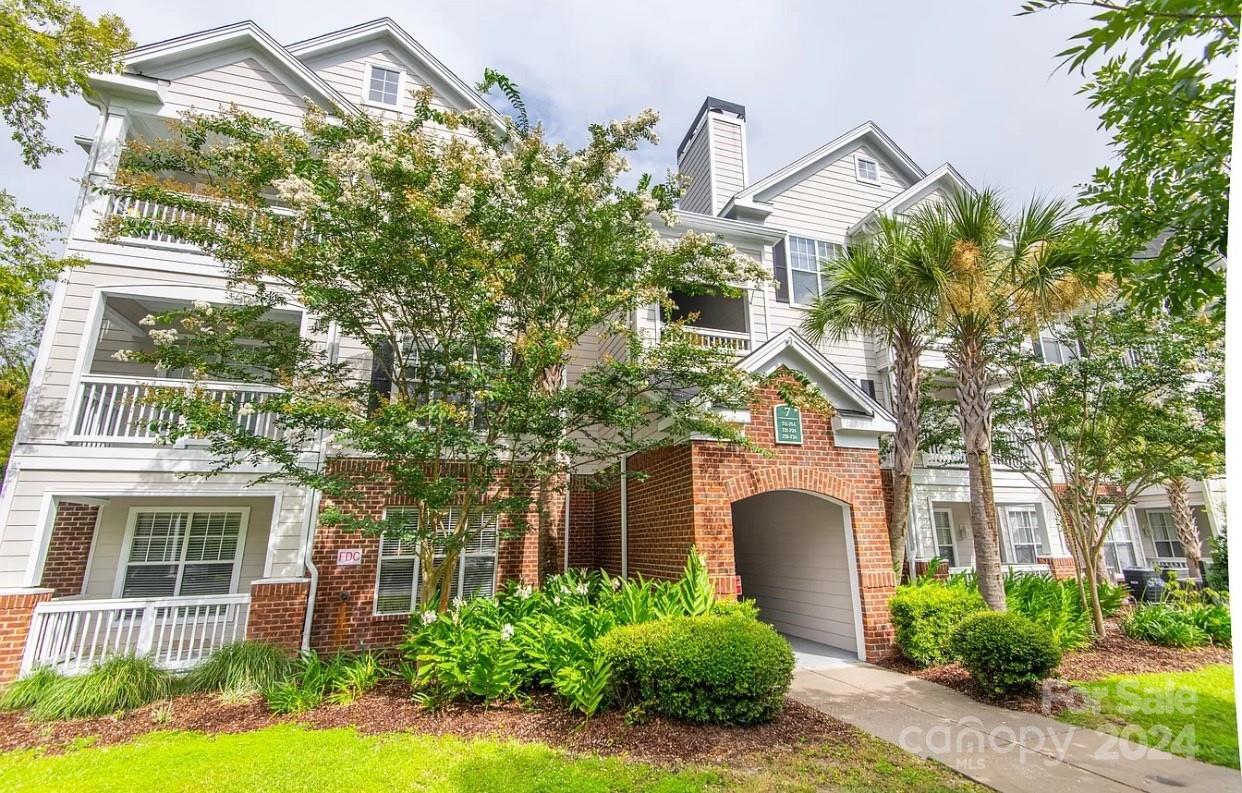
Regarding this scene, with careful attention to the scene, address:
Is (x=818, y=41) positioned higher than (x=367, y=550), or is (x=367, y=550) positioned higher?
(x=818, y=41)

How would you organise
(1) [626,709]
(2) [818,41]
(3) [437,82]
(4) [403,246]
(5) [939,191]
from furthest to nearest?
(5) [939,191] → (3) [437,82] → (4) [403,246] → (1) [626,709] → (2) [818,41]

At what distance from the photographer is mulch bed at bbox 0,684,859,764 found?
554 cm

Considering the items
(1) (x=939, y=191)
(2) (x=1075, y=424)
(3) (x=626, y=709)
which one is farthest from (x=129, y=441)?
(1) (x=939, y=191)

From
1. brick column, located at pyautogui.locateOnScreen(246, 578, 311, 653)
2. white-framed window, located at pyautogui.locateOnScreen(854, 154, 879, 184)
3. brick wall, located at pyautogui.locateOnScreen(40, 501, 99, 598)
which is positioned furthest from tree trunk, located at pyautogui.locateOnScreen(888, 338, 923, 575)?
brick wall, located at pyautogui.locateOnScreen(40, 501, 99, 598)

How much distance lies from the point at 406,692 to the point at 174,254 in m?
8.52

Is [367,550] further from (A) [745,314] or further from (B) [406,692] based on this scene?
(A) [745,314]

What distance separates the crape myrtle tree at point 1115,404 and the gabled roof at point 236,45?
15199mm

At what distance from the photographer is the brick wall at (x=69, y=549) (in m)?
9.46

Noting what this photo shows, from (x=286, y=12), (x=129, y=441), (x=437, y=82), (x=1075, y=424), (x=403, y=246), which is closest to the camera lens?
(x=403, y=246)

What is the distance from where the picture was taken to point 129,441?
866 centimetres

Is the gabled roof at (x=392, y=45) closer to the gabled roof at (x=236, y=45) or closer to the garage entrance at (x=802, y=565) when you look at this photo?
the gabled roof at (x=236, y=45)

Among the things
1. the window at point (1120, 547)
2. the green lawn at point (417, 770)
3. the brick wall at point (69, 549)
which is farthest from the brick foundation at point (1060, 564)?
the brick wall at point (69, 549)

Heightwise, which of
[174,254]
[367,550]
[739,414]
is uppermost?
[174,254]

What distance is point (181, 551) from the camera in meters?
10.2
